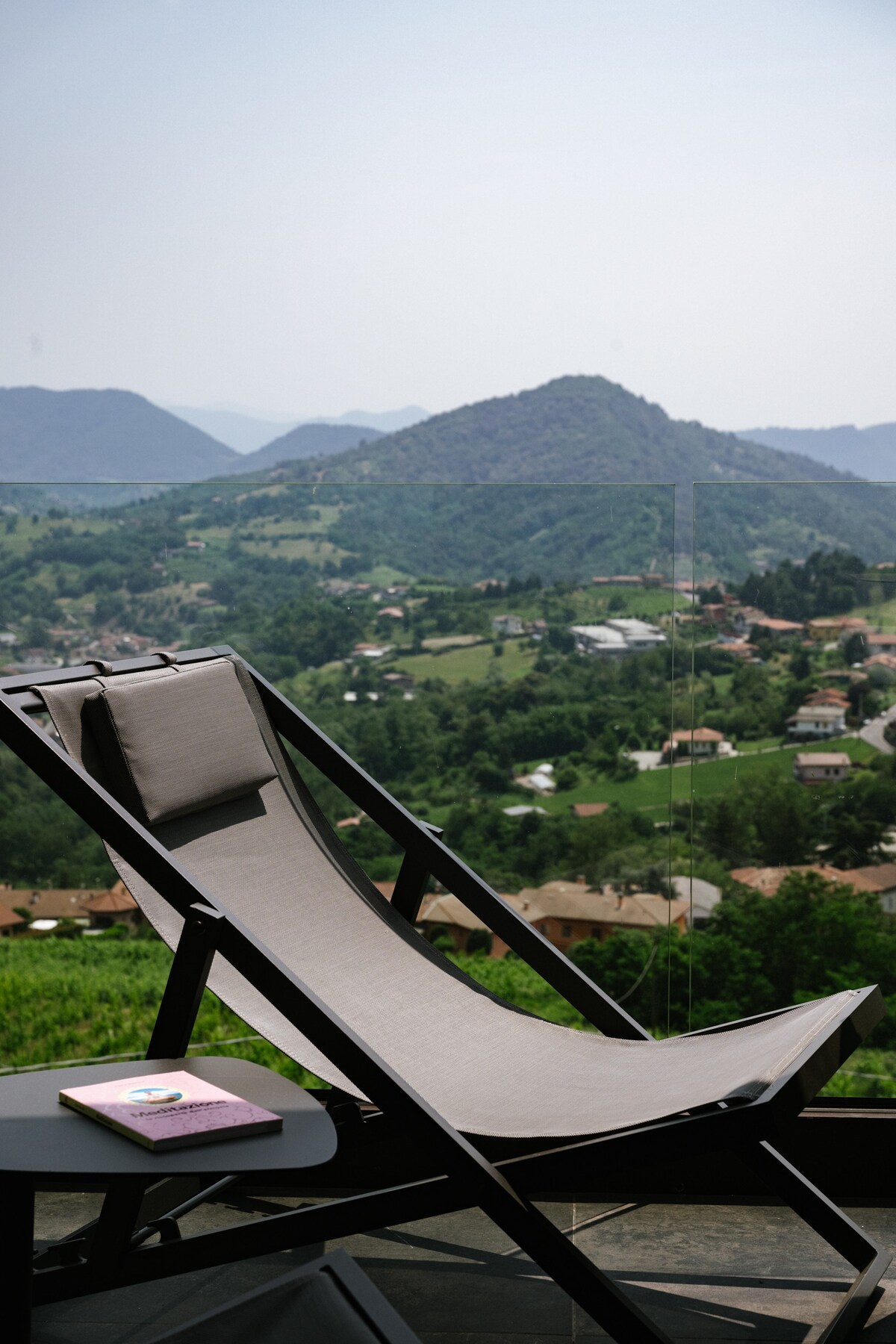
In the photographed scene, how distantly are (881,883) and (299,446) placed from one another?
26.7m

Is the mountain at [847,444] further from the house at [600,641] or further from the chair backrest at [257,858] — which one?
the chair backrest at [257,858]

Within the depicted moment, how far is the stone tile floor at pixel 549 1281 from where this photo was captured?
6.32 feet

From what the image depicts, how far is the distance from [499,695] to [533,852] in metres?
0.46

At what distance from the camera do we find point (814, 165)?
24.7 m

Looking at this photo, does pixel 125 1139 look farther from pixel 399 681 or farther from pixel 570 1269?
pixel 399 681

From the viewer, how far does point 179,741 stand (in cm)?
212

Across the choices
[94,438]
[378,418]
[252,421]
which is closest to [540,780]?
[94,438]

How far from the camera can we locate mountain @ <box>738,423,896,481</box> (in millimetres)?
27969

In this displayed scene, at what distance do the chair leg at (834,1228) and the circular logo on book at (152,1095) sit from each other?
36.1 inches

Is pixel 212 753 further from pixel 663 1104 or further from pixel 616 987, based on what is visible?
pixel 616 987

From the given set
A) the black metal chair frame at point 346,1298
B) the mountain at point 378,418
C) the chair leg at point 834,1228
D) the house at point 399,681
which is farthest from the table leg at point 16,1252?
the mountain at point 378,418

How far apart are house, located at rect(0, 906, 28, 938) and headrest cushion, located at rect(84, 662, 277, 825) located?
1430 mm

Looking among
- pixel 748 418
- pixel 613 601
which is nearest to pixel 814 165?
pixel 748 418

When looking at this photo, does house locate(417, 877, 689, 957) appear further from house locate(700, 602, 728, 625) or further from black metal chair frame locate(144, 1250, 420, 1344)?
black metal chair frame locate(144, 1250, 420, 1344)
